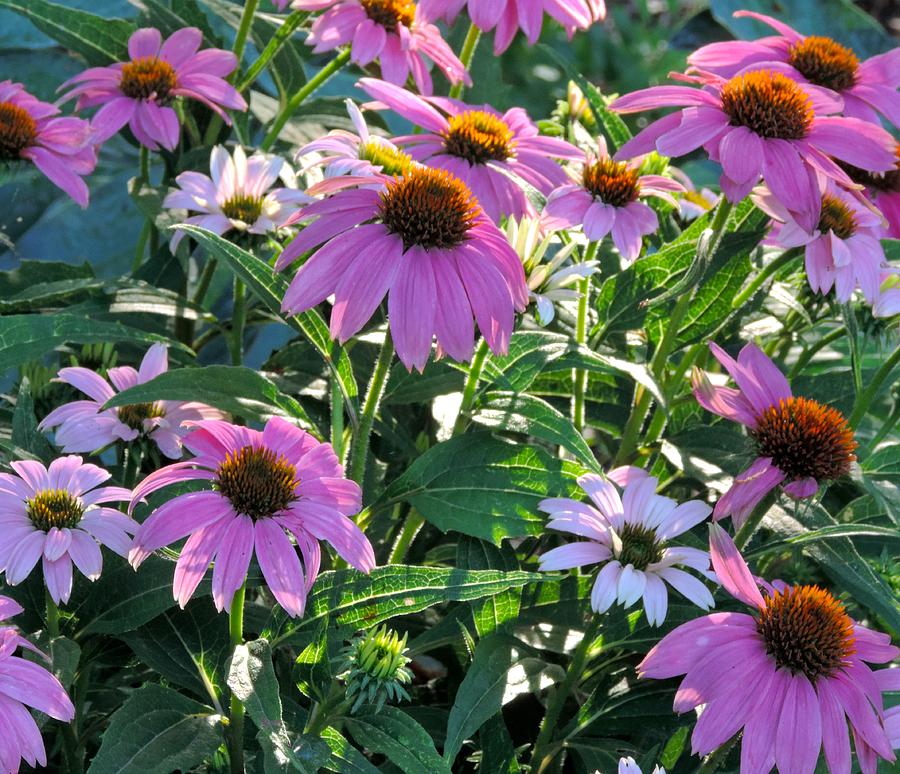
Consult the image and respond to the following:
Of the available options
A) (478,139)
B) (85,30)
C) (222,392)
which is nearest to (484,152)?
(478,139)

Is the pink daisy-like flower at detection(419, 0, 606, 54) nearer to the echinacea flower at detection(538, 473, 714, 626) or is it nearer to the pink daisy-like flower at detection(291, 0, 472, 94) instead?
the pink daisy-like flower at detection(291, 0, 472, 94)

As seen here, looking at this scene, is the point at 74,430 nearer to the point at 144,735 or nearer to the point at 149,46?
the point at 144,735

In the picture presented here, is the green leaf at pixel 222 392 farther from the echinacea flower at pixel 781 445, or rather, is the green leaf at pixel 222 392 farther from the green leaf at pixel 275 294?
the echinacea flower at pixel 781 445

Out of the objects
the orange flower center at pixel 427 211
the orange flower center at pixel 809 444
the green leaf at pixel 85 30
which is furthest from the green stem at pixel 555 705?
the green leaf at pixel 85 30

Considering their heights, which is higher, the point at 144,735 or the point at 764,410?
the point at 764,410

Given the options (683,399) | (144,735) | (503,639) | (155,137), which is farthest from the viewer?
(155,137)

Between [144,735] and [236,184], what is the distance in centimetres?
51

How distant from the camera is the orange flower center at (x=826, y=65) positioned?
3.30 ft

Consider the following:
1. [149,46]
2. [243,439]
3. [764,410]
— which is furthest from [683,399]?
[149,46]

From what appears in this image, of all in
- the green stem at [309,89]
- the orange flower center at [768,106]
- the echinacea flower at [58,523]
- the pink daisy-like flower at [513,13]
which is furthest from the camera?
the green stem at [309,89]

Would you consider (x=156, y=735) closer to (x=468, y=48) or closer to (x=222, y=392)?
(x=222, y=392)

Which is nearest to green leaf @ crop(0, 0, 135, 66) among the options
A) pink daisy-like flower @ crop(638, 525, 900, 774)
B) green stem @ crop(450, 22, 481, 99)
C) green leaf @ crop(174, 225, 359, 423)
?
green stem @ crop(450, 22, 481, 99)

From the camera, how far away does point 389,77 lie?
109 centimetres

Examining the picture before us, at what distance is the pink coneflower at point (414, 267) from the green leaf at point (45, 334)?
175 mm
